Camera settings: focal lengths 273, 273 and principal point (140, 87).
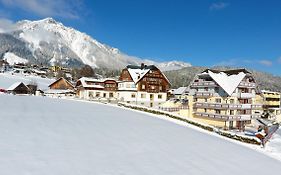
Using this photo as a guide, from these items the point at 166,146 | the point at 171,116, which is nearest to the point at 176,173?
the point at 166,146

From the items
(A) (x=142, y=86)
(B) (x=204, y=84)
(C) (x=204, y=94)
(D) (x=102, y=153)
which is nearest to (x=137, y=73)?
(A) (x=142, y=86)

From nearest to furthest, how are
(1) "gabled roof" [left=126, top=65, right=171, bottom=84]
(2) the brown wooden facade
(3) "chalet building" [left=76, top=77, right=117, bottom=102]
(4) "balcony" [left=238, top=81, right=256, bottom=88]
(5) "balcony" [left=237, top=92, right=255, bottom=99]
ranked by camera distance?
(5) "balcony" [left=237, top=92, right=255, bottom=99], (4) "balcony" [left=238, top=81, right=256, bottom=88], (2) the brown wooden facade, (1) "gabled roof" [left=126, top=65, right=171, bottom=84], (3) "chalet building" [left=76, top=77, right=117, bottom=102]

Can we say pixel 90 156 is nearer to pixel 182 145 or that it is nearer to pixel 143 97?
pixel 182 145

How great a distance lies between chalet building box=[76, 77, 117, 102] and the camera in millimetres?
73938

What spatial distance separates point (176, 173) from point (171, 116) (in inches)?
961

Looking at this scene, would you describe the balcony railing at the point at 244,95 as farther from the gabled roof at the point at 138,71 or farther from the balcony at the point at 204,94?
the gabled roof at the point at 138,71

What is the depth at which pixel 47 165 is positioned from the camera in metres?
11.2

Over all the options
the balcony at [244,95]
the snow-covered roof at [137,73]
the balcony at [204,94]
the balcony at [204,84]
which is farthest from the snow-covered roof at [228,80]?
the snow-covered roof at [137,73]


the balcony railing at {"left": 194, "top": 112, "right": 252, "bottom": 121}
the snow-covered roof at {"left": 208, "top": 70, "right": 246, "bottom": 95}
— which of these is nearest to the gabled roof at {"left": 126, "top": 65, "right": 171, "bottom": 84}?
the balcony railing at {"left": 194, "top": 112, "right": 252, "bottom": 121}

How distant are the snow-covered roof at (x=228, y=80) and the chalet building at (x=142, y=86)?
2399 cm

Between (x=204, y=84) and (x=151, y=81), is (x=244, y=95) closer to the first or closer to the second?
(x=204, y=84)

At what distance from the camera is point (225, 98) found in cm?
5003

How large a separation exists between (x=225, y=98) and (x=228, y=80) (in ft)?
12.1

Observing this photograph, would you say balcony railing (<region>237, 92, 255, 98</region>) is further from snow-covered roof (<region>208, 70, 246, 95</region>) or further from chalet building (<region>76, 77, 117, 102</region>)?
chalet building (<region>76, 77, 117, 102</region>)
